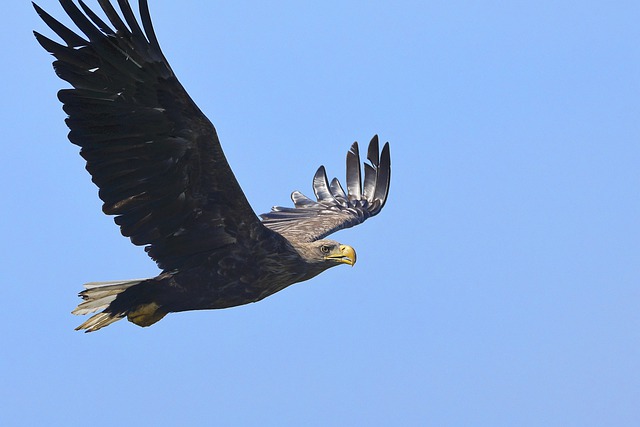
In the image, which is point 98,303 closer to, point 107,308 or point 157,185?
point 107,308

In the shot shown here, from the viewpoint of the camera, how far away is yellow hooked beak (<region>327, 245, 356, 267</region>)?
11328 millimetres

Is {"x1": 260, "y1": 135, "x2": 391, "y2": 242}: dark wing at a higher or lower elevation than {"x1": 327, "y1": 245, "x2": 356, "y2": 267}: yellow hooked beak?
higher

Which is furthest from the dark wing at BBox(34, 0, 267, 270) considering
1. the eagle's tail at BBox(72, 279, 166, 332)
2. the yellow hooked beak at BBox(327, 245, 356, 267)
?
the yellow hooked beak at BBox(327, 245, 356, 267)

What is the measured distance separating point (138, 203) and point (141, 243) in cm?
41

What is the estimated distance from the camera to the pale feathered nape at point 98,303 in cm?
1111

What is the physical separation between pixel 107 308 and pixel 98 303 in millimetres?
93

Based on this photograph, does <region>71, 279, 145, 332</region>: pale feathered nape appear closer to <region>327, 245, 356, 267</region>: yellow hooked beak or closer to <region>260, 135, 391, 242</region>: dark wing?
<region>327, 245, 356, 267</region>: yellow hooked beak

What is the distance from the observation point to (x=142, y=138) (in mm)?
10203

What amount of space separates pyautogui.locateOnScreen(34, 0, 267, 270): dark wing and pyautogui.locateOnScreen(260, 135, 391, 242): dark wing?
279 cm

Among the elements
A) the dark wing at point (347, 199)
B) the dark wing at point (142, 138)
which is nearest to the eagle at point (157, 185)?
the dark wing at point (142, 138)

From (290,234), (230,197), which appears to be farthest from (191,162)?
(290,234)

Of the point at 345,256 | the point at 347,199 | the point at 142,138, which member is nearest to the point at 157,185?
the point at 142,138

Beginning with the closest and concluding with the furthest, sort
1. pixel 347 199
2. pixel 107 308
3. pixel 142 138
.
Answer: pixel 142 138
pixel 107 308
pixel 347 199

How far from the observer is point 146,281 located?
10.9 meters
